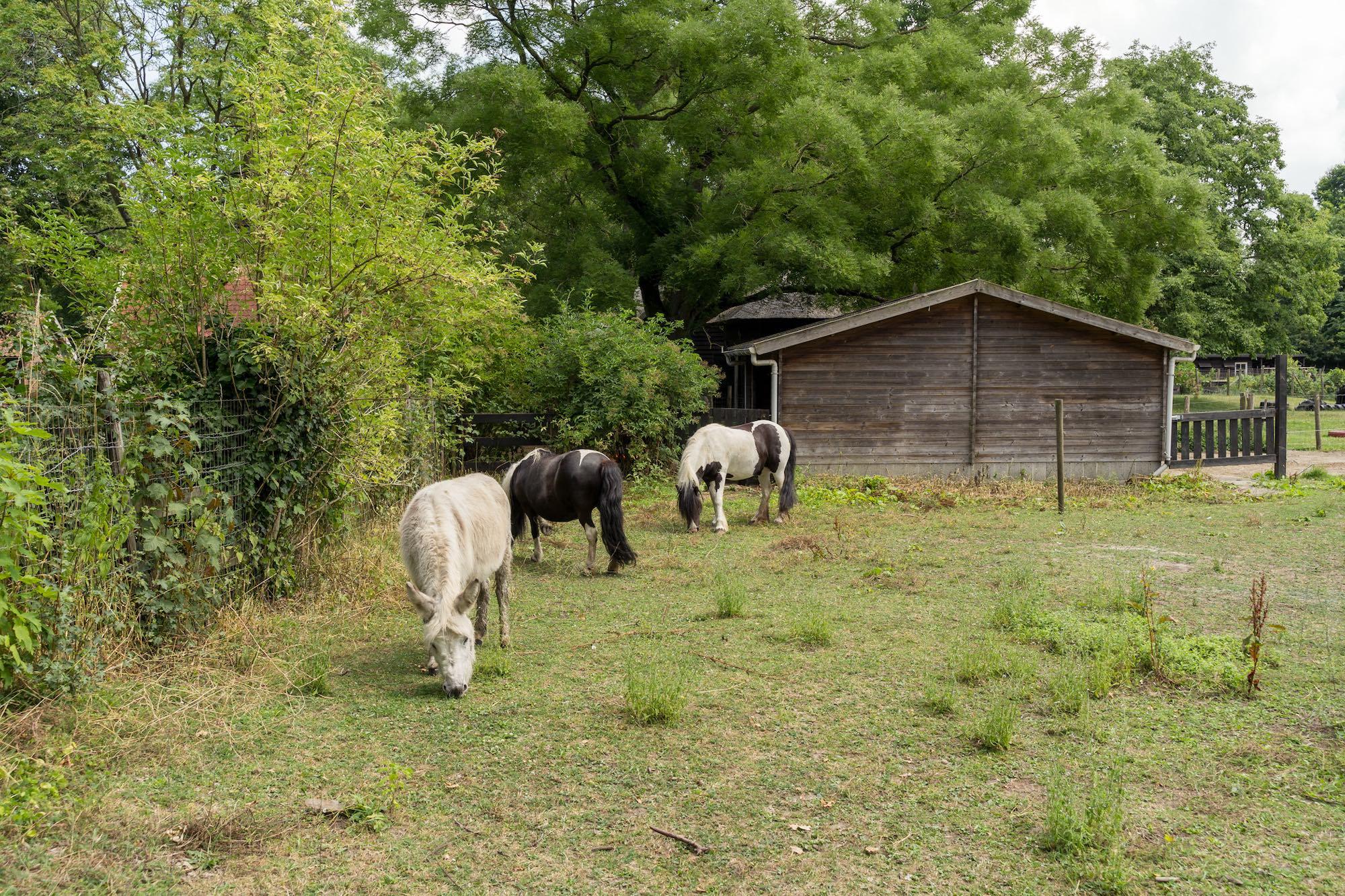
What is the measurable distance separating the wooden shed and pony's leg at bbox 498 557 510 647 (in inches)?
404

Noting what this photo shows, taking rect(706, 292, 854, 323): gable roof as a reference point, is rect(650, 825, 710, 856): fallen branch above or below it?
below

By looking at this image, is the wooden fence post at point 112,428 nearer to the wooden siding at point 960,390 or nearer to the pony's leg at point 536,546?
the pony's leg at point 536,546

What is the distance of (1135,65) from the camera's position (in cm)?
3509

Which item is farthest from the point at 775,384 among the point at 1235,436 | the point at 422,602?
the point at 422,602

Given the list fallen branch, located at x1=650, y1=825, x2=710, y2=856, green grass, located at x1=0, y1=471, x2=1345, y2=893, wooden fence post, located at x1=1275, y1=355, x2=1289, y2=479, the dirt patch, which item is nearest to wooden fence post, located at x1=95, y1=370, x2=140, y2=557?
green grass, located at x1=0, y1=471, x2=1345, y2=893

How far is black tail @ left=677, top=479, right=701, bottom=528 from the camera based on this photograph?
12000mm

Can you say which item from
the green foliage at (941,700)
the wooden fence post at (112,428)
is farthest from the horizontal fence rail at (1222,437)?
the wooden fence post at (112,428)

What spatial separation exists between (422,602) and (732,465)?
7716mm

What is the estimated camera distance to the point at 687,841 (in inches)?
156

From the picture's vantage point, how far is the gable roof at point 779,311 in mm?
23031

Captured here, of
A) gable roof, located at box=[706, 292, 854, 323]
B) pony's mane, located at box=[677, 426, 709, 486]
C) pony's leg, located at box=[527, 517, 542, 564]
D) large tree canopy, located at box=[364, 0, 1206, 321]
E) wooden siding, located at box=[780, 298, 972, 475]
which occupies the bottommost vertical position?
pony's leg, located at box=[527, 517, 542, 564]

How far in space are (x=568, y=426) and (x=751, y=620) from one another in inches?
299

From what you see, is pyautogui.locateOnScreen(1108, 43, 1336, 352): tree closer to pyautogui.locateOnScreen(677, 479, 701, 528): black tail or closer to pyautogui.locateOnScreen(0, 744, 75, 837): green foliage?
pyautogui.locateOnScreen(677, 479, 701, 528): black tail

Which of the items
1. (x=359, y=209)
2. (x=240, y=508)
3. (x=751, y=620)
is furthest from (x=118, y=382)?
(x=751, y=620)
